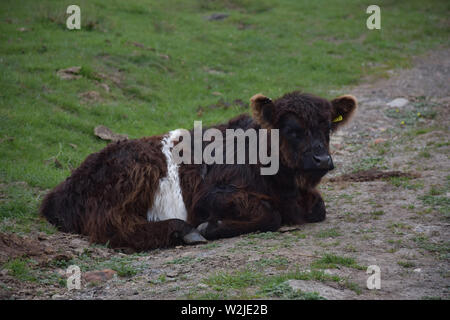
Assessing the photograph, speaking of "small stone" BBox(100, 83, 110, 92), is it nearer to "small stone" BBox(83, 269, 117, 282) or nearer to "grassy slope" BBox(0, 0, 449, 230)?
"grassy slope" BBox(0, 0, 449, 230)

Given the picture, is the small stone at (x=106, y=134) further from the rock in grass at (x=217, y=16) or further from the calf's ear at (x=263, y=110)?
the rock in grass at (x=217, y=16)

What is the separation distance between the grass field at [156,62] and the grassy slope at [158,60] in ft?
0.12

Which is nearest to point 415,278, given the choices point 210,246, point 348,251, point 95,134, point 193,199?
point 348,251

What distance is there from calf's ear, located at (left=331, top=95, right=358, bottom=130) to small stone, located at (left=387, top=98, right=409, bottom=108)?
6.80 metres

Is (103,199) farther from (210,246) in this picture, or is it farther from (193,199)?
(210,246)

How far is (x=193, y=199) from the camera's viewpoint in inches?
277

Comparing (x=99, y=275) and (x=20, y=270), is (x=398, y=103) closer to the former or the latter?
(x=99, y=275)

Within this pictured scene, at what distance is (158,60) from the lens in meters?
16.5

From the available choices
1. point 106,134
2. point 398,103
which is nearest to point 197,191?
point 106,134

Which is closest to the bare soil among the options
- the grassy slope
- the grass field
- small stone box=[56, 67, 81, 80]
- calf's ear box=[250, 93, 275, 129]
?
calf's ear box=[250, 93, 275, 129]

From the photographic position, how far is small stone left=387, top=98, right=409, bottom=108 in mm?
13750

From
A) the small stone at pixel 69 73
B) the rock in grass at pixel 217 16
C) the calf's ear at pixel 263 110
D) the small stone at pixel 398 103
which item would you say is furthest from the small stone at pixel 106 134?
the rock in grass at pixel 217 16

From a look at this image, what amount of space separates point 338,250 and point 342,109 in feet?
7.73

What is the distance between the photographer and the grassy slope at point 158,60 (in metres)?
10.9
